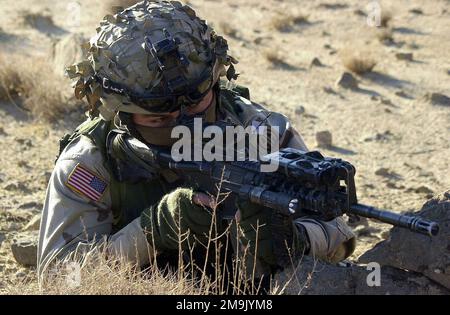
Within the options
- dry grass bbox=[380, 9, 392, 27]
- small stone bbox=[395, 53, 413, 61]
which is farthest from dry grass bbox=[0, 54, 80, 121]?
dry grass bbox=[380, 9, 392, 27]

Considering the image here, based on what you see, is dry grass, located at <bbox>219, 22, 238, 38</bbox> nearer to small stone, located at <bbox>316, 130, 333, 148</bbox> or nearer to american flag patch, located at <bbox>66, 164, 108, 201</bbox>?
small stone, located at <bbox>316, 130, 333, 148</bbox>

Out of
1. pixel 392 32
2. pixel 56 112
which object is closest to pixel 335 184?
pixel 56 112

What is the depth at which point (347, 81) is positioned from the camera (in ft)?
30.3

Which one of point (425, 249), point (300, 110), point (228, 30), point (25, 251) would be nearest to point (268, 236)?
point (425, 249)

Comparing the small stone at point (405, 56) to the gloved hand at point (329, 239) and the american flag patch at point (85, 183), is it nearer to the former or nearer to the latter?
the gloved hand at point (329, 239)

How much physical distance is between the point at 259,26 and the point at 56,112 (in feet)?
15.6

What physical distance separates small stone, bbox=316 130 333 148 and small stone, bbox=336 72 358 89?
5.75 feet

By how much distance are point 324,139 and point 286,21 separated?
15.9ft


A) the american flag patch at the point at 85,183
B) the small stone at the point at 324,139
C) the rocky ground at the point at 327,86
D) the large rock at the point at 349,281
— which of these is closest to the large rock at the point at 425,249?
the large rock at the point at 349,281

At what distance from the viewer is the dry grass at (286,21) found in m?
12.0

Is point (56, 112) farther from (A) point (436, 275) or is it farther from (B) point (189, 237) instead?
(A) point (436, 275)

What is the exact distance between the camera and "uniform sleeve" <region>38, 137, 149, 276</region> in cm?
404

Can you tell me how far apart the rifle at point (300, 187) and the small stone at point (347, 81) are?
18.9 ft

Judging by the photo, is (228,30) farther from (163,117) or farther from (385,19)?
(163,117)
